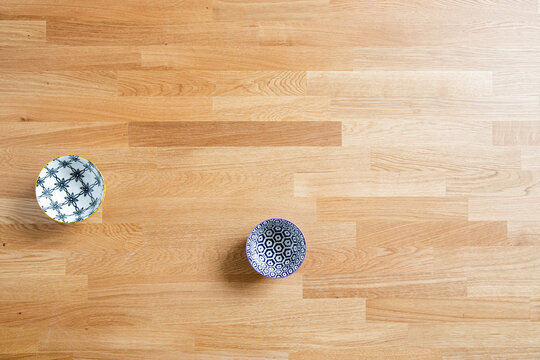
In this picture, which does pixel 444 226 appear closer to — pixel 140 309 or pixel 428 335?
pixel 428 335

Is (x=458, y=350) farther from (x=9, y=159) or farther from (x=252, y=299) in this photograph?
(x=9, y=159)

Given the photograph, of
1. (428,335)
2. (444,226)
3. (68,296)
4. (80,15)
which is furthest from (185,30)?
(428,335)

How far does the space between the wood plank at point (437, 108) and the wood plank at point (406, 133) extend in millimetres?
20

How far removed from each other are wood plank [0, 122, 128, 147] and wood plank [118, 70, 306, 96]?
0.15 meters

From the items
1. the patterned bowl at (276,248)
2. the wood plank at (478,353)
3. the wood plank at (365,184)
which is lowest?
the wood plank at (478,353)

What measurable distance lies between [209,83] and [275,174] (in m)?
0.42

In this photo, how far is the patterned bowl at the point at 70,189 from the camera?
145 cm

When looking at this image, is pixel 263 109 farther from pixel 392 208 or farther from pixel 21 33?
pixel 21 33

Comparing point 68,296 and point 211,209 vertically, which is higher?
point 211,209

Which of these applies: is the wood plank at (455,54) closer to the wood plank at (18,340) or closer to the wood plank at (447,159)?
the wood plank at (447,159)

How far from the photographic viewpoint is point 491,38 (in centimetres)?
153

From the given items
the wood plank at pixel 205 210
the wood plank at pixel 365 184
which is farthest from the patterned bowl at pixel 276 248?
the wood plank at pixel 365 184

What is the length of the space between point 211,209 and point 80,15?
873 millimetres

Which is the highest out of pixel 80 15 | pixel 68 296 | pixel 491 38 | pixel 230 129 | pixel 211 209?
pixel 491 38
